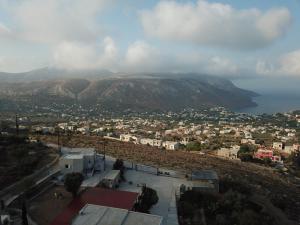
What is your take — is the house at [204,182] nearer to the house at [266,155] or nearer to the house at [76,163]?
the house at [76,163]

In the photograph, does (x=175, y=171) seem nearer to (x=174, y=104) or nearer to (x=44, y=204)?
(x=44, y=204)

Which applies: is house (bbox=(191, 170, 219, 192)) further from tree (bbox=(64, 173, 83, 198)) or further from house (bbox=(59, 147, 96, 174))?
tree (bbox=(64, 173, 83, 198))

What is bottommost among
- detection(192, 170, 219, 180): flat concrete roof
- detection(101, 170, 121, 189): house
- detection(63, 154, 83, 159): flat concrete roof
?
detection(192, 170, 219, 180): flat concrete roof

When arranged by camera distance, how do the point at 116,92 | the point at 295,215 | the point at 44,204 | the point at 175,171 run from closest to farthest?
the point at 44,204, the point at 295,215, the point at 175,171, the point at 116,92

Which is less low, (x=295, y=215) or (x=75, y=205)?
(x=75, y=205)

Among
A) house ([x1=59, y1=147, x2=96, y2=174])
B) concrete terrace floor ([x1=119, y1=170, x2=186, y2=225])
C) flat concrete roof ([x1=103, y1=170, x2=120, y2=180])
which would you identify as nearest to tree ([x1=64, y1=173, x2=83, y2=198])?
flat concrete roof ([x1=103, y1=170, x2=120, y2=180])

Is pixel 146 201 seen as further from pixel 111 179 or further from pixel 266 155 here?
pixel 266 155

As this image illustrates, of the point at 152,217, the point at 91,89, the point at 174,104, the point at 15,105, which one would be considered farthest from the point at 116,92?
the point at 152,217

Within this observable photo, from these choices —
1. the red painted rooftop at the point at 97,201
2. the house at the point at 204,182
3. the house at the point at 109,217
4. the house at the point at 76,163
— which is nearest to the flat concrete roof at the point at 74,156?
the house at the point at 76,163
